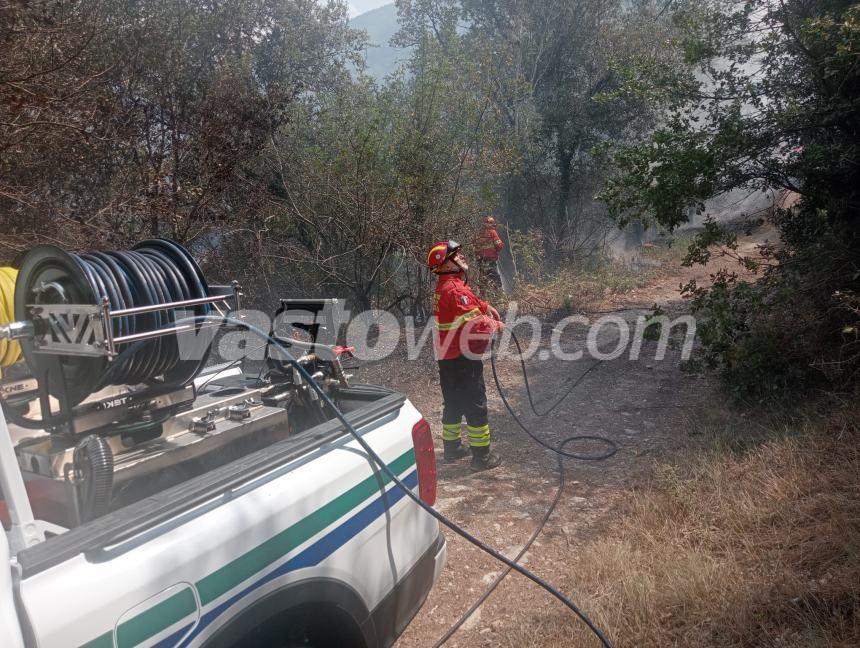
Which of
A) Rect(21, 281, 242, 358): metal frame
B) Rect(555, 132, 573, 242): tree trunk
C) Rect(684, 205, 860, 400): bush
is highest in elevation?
Rect(555, 132, 573, 242): tree trunk

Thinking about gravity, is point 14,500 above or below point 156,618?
above

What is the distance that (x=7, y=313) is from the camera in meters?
2.54

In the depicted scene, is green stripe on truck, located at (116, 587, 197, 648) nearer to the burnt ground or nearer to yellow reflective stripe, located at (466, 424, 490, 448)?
the burnt ground

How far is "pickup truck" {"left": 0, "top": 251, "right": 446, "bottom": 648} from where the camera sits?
4.97 feet

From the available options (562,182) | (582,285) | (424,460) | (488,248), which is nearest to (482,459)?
(424,460)

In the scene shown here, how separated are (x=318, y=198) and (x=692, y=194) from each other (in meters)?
5.35

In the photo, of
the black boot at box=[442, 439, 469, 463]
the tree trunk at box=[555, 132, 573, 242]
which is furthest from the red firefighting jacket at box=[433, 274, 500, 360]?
the tree trunk at box=[555, 132, 573, 242]

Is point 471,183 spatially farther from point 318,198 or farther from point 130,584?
point 130,584

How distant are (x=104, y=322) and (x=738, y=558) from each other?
331 centimetres

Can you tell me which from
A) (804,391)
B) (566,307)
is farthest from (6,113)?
(566,307)

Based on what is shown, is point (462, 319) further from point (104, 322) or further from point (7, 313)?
point (104, 322)

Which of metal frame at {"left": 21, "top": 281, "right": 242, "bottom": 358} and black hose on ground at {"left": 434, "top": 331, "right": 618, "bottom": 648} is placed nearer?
metal frame at {"left": 21, "top": 281, "right": 242, "bottom": 358}

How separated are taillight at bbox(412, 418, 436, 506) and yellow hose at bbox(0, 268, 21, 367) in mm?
1680

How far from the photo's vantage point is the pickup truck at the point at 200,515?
1515 mm
